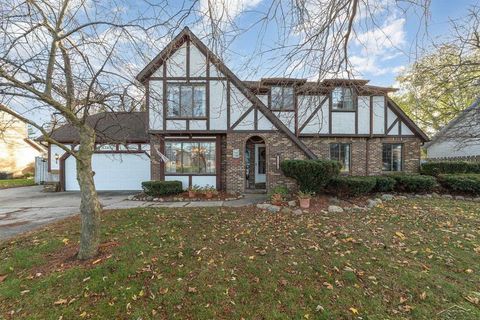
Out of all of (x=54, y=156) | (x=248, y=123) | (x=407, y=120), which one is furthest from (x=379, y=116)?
(x=54, y=156)

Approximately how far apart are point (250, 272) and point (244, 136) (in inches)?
302

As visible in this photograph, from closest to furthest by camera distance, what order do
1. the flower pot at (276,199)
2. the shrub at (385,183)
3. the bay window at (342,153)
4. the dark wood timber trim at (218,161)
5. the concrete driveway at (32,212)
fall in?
the concrete driveway at (32,212) → the flower pot at (276,199) → the shrub at (385,183) → the dark wood timber trim at (218,161) → the bay window at (342,153)

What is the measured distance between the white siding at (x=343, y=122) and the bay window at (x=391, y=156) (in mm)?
2412

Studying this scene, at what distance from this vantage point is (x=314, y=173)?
8.64 meters

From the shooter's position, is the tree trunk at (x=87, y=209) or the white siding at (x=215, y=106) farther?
the white siding at (x=215, y=106)

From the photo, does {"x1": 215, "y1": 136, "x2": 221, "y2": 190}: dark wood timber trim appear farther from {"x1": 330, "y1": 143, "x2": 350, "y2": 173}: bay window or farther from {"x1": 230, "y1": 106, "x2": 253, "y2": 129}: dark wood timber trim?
{"x1": 330, "y1": 143, "x2": 350, "y2": 173}: bay window

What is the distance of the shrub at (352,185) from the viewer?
29.3 ft

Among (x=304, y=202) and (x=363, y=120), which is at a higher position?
(x=363, y=120)

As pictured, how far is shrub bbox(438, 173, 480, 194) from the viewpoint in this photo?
953 centimetres

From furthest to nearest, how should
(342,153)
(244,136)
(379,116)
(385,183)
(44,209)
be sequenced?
(342,153) → (379,116) → (244,136) → (385,183) → (44,209)

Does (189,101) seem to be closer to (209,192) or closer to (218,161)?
(218,161)

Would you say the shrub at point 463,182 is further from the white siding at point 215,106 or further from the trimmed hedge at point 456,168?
the white siding at point 215,106

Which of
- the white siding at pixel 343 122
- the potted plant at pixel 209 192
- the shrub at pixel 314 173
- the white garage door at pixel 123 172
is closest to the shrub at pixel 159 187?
the potted plant at pixel 209 192

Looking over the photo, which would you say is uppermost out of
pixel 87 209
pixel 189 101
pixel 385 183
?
pixel 189 101
